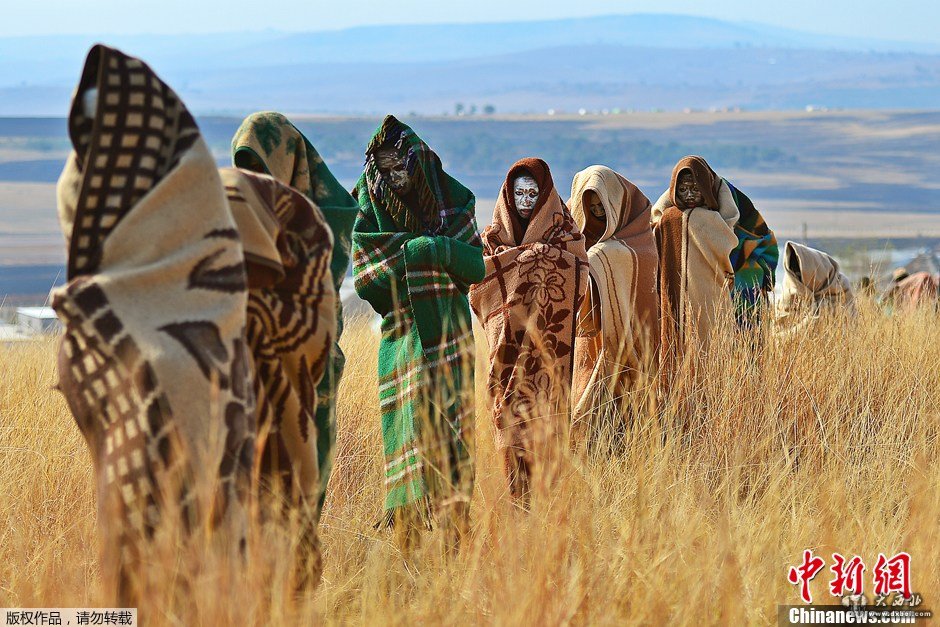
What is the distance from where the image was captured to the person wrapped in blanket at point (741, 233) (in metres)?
7.44

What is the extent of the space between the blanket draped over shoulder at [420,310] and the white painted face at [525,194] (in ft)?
1.86

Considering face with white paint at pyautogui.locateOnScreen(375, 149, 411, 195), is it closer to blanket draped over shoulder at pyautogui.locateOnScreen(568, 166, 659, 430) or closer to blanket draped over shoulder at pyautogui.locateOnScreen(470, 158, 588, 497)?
blanket draped over shoulder at pyautogui.locateOnScreen(470, 158, 588, 497)

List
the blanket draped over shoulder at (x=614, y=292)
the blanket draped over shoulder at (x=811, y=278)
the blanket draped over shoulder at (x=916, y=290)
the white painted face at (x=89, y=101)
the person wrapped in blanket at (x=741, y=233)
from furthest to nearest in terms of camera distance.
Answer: the blanket draped over shoulder at (x=916, y=290) → the blanket draped over shoulder at (x=811, y=278) → the person wrapped in blanket at (x=741, y=233) → the blanket draped over shoulder at (x=614, y=292) → the white painted face at (x=89, y=101)

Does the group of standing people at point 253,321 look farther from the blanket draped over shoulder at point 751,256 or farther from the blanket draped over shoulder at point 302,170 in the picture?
the blanket draped over shoulder at point 751,256

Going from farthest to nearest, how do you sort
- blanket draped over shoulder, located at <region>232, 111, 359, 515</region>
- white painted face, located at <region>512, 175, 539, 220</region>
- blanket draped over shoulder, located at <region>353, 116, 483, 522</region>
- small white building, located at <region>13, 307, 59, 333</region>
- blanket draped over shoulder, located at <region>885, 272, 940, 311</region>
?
blanket draped over shoulder, located at <region>885, 272, 940, 311</region> < small white building, located at <region>13, 307, 59, 333</region> < white painted face, located at <region>512, 175, 539, 220</region> < blanket draped over shoulder, located at <region>353, 116, 483, 522</region> < blanket draped over shoulder, located at <region>232, 111, 359, 515</region>

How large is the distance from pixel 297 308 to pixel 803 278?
633 cm

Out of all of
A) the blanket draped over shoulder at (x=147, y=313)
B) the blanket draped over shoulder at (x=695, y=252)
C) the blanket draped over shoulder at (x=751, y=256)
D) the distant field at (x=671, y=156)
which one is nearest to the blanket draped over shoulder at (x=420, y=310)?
the blanket draped over shoulder at (x=695, y=252)

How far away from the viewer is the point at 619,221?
694cm

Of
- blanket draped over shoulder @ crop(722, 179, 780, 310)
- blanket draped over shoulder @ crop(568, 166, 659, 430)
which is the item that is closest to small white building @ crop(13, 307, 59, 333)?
blanket draped over shoulder @ crop(568, 166, 659, 430)

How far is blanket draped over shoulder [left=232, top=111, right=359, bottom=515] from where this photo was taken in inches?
176

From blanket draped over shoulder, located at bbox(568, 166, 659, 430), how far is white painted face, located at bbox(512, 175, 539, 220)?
635 mm

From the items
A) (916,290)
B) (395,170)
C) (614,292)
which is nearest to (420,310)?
(395,170)

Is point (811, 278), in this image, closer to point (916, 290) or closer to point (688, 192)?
point (688, 192)

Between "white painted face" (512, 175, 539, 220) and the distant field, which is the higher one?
the distant field
